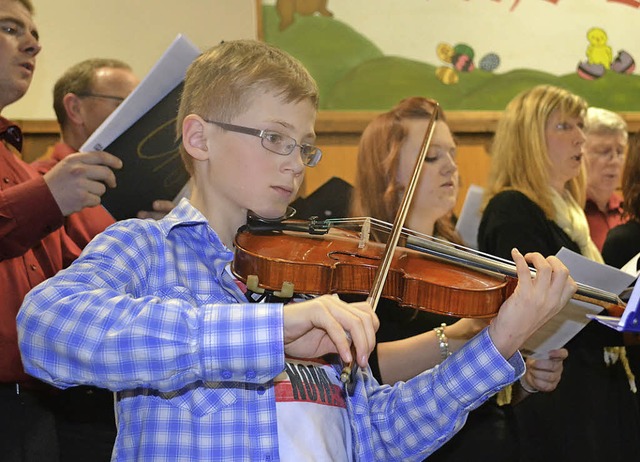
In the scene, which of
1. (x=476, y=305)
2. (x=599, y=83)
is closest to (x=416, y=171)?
(x=476, y=305)

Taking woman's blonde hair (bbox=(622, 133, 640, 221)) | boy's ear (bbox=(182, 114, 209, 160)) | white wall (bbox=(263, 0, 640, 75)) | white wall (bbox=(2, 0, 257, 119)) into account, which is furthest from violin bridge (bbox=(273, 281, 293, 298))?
white wall (bbox=(263, 0, 640, 75))

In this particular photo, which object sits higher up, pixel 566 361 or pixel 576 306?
pixel 576 306

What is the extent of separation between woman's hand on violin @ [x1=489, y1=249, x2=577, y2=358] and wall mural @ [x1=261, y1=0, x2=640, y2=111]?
2.71 m

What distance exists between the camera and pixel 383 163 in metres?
2.41

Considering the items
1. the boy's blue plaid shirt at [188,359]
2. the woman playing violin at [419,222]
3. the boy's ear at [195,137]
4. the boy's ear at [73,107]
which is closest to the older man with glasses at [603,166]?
the woman playing violin at [419,222]

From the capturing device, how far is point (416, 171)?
5.88 ft

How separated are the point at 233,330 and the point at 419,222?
4.32 ft

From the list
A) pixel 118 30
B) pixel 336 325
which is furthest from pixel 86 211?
pixel 336 325

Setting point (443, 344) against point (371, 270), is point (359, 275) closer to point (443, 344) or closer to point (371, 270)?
point (371, 270)

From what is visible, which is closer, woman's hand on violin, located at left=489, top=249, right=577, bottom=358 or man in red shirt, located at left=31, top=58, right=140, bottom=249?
woman's hand on violin, located at left=489, top=249, right=577, bottom=358

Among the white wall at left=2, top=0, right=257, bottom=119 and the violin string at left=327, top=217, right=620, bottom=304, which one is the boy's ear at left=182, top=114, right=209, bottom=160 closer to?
the violin string at left=327, top=217, right=620, bottom=304

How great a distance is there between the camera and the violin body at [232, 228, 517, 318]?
1399 millimetres

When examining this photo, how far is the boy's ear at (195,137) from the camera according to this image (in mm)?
1555

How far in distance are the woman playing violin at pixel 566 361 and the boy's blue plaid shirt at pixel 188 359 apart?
3.68 ft
